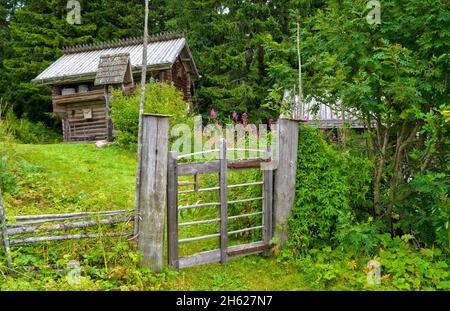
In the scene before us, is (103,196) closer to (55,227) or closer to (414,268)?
(55,227)

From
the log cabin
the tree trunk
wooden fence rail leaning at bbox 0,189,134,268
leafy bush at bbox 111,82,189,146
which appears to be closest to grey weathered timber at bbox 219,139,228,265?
wooden fence rail leaning at bbox 0,189,134,268

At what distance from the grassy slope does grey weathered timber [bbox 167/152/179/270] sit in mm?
277

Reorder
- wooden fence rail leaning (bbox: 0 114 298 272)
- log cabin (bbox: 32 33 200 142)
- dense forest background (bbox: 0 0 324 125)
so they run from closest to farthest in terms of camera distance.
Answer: wooden fence rail leaning (bbox: 0 114 298 272), log cabin (bbox: 32 33 200 142), dense forest background (bbox: 0 0 324 125)

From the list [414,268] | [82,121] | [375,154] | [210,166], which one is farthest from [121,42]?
[414,268]

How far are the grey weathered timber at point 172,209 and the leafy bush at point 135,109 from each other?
21.5 feet

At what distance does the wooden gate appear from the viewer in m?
4.99

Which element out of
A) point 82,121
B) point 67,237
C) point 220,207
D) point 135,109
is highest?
point 135,109

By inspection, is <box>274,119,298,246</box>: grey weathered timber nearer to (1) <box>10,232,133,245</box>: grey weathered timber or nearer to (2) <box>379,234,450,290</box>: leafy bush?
(2) <box>379,234,450,290</box>: leafy bush

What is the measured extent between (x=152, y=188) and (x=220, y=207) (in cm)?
112

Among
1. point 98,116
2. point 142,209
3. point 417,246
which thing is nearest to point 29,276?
point 142,209

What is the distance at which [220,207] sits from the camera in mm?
5434

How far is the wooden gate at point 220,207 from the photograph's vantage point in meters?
4.99

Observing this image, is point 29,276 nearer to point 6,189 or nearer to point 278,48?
point 6,189

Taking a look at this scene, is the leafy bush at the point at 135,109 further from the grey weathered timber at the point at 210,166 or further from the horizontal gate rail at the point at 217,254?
the horizontal gate rail at the point at 217,254
